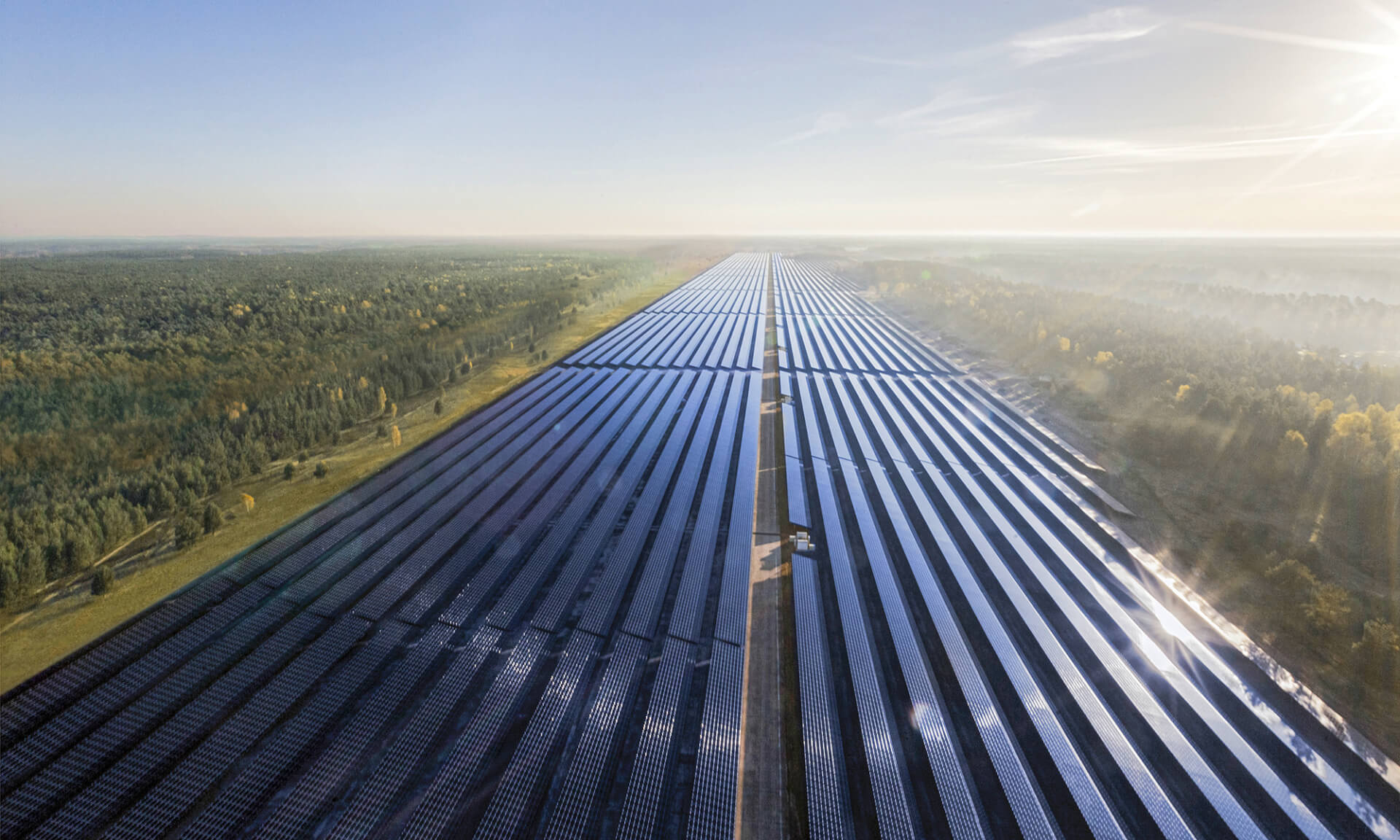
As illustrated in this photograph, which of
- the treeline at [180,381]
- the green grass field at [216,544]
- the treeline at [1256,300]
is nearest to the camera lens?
the green grass field at [216,544]

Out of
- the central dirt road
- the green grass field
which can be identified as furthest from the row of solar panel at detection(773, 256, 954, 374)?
the green grass field

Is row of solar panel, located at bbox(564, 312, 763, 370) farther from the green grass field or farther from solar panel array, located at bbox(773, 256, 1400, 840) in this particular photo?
solar panel array, located at bbox(773, 256, 1400, 840)

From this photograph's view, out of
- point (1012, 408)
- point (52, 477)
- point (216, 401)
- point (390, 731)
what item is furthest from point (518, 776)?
point (1012, 408)

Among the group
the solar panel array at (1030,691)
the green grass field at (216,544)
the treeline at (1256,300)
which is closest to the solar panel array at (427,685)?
the green grass field at (216,544)

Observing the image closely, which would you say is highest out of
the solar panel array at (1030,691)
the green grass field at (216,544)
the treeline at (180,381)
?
the treeline at (180,381)

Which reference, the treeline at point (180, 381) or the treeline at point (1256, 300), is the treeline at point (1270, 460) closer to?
the treeline at point (1256, 300)

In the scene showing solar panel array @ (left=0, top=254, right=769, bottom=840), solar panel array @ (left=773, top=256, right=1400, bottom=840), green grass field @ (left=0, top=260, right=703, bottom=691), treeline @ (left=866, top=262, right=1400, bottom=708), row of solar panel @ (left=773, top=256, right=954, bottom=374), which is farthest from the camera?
row of solar panel @ (left=773, top=256, right=954, bottom=374)

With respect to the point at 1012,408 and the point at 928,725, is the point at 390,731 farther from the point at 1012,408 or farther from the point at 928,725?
the point at 1012,408
